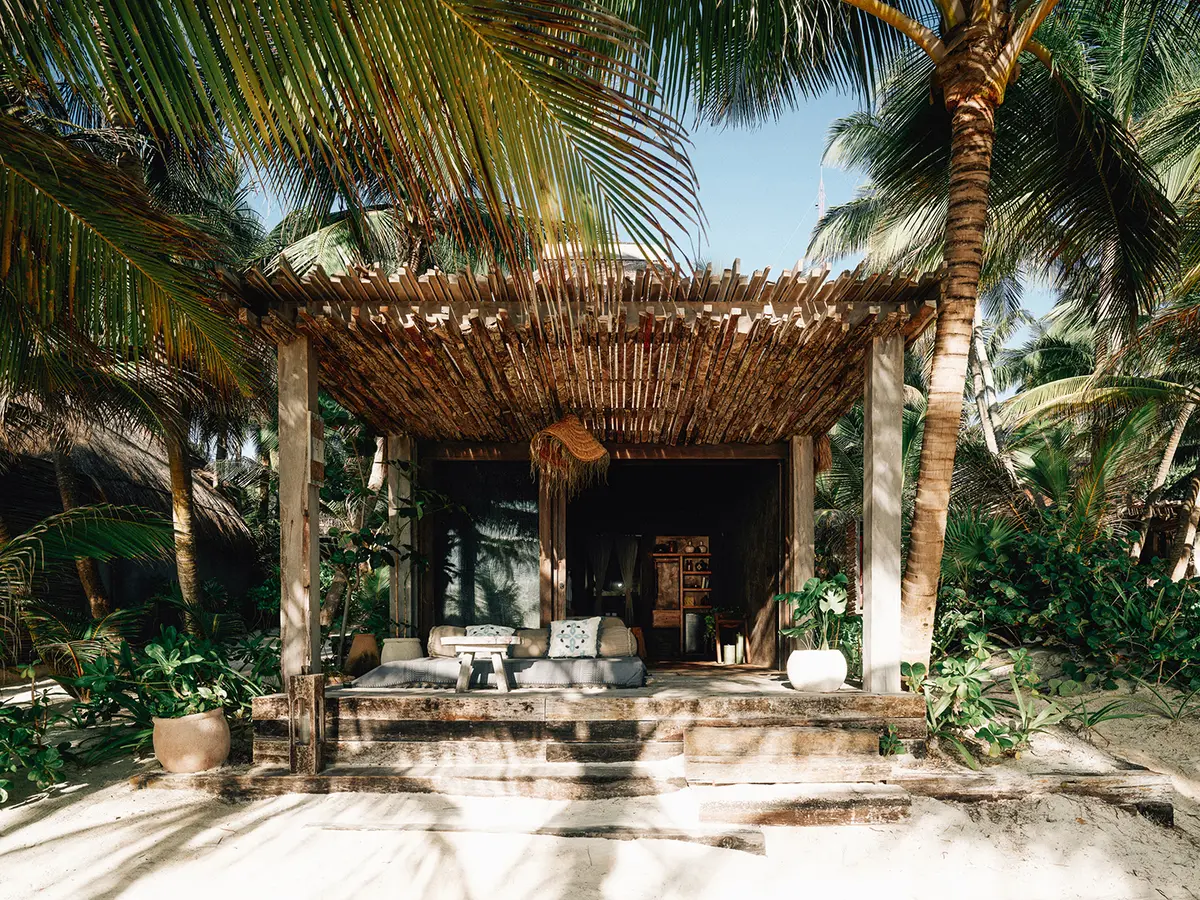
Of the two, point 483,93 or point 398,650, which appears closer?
point 483,93

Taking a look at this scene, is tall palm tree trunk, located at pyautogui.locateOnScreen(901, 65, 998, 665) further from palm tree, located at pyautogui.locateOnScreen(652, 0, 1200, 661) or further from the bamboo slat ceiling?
the bamboo slat ceiling

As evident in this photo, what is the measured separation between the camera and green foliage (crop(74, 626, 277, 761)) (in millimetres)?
4938

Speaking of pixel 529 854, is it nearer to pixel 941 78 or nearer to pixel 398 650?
pixel 398 650

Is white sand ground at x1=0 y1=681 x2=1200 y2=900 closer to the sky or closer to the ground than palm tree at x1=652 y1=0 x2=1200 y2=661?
closer to the ground

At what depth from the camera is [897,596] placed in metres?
4.93

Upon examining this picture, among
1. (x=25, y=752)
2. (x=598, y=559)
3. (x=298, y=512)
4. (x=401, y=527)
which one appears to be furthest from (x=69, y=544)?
(x=598, y=559)

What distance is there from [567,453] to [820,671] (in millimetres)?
2949

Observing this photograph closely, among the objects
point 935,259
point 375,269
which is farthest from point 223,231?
point 935,259

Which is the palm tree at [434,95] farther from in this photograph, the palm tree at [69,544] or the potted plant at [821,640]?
the potted plant at [821,640]

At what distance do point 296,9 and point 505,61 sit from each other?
0.40 meters

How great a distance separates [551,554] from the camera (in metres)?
7.97

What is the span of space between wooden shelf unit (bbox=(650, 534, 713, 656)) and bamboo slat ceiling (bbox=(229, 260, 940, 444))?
15.7 feet

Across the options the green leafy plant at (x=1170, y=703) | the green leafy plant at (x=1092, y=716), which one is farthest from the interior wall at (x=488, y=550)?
the green leafy plant at (x=1170, y=703)

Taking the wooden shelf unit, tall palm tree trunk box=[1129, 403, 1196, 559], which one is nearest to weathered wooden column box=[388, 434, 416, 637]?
the wooden shelf unit
